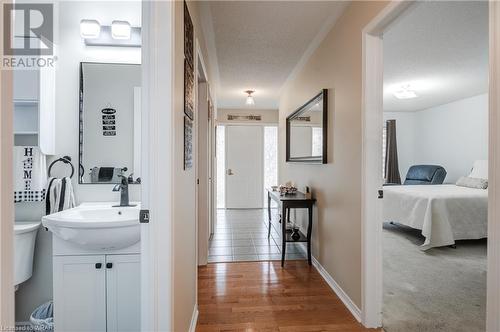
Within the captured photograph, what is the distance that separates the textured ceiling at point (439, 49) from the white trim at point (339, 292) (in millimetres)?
2010

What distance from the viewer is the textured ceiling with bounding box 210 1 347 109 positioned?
2240mm

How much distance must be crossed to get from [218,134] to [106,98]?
446cm

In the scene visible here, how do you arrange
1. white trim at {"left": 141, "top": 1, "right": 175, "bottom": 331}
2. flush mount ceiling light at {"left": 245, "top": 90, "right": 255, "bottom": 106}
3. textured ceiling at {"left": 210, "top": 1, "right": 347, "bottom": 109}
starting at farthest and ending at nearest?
flush mount ceiling light at {"left": 245, "top": 90, "right": 255, "bottom": 106} → textured ceiling at {"left": 210, "top": 1, "right": 347, "bottom": 109} → white trim at {"left": 141, "top": 1, "right": 175, "bottom": 331}

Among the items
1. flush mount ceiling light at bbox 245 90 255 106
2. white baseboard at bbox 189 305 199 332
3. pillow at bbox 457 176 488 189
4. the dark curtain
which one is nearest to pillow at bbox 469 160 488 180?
pillow at bbox 457 176 488 189

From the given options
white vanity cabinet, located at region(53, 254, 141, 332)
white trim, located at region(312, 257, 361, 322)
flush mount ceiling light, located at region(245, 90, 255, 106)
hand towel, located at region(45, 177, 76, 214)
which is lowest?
white trim, located at region(312, 257, 361, 322)

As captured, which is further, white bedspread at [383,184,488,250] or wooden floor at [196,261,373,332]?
white bedspread at [383,184,488,250]

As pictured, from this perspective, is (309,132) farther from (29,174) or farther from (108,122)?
(29,174)

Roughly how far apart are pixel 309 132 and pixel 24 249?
291cm

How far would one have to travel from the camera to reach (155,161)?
1.15 meters

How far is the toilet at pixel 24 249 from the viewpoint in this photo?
1711 millimetres

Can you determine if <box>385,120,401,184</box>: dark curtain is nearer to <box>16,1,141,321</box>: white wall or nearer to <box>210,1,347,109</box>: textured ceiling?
<box>210,1,347,109</box>: textured ceiling

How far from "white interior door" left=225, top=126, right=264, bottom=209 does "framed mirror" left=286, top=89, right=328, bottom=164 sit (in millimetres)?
2032

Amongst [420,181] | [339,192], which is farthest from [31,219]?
[420,181]

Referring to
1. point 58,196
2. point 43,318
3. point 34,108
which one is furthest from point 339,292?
point 34,108
